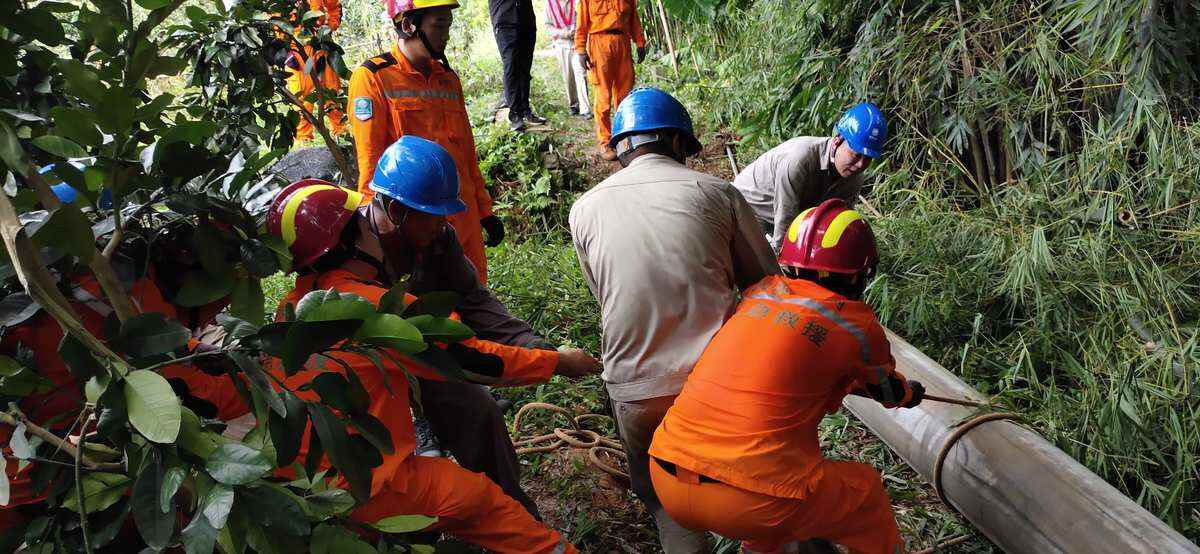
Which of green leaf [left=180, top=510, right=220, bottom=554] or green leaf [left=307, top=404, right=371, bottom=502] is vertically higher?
green leaf [left=307, top=404, right=371, bottom=502]

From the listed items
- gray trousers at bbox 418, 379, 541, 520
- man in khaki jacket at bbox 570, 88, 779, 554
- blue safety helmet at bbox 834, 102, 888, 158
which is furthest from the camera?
blue safety helmet at bbox 834, 102, 888, 158

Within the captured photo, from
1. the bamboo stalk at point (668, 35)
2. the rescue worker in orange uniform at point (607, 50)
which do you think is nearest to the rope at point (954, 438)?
the rescue worker in orange uniform at point (607, 50)

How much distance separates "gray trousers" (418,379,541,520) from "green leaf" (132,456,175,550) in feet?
5.27

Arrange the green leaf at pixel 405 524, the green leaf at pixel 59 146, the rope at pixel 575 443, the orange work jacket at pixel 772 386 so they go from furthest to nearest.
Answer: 1. the rope at pixel 575 443
2. the orange work jacket at pixel 772 386
3. the green leaf at pixel 405 524
4. the green leaf at pixel 59 146

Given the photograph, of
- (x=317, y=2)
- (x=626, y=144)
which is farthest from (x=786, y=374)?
(x=317, y=2)

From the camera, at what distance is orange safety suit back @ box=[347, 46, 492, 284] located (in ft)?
12.2

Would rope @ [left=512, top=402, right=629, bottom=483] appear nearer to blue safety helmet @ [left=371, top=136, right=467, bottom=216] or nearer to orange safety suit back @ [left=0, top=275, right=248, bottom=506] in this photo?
blue safety helmet @ [left=371, top=136, right=467, bottom=216]

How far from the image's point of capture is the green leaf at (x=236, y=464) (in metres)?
1.04

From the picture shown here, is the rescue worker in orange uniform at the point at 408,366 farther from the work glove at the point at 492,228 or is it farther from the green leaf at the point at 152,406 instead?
the work glove at the point at 492,228

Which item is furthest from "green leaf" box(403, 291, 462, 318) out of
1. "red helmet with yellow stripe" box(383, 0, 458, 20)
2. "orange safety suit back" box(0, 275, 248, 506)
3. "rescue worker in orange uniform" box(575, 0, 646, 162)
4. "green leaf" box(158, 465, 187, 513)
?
"rescue worker in orange uniform" box(575, 0, 646, 162)

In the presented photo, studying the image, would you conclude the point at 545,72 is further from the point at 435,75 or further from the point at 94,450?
the point at 94,450

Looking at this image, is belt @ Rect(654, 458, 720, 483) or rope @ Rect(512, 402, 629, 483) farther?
rope @ Rect(512, 402, 629, 483)

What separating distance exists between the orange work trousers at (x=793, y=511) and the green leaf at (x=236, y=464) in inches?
57.3

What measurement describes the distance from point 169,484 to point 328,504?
31 cm
